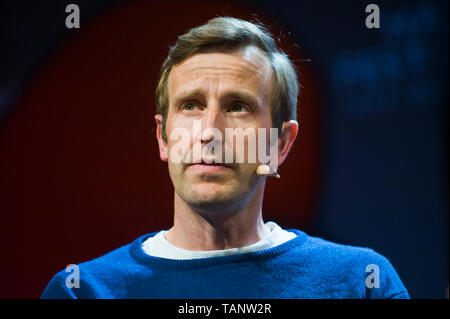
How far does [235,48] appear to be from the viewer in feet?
4.88

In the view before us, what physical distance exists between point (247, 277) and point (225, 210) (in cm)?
20

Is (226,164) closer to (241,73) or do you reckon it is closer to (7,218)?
(241,73)

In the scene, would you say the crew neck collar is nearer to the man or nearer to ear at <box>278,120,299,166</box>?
the man

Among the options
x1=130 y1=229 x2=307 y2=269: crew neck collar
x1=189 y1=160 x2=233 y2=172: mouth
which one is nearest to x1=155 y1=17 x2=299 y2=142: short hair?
x1=189 y1=160 x2=233 y2=172: mouth

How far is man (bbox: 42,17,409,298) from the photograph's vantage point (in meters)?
1.40

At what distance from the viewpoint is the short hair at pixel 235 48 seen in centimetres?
149

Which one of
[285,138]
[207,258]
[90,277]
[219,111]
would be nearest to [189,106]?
[219,111]

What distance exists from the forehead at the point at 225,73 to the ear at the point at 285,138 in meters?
0.13

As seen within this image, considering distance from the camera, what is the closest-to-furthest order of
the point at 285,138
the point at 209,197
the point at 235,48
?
the point at 209,197 → the point at 235,48 → the point at 285,138

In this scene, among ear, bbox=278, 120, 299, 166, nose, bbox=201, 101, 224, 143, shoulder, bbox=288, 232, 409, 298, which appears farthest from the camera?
ear, bbox=278, 120, 299, 166

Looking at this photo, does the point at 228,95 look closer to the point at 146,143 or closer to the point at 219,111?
the point at 219,111

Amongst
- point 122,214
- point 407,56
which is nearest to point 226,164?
point 122,214

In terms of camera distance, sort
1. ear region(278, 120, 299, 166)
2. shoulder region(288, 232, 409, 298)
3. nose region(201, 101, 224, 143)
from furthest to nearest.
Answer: ear region(278, 120, 299, 166) → shoulder region(288, 232, 409, 298) → nose region(201, 101, 224, 143)

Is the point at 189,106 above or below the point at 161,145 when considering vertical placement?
above
